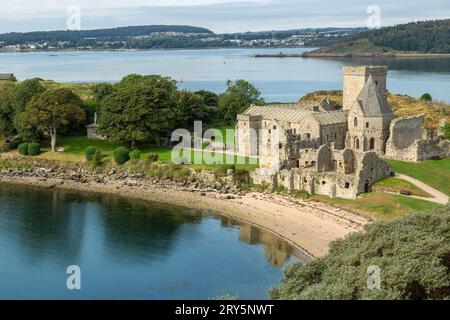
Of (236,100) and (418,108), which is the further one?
(418,108)

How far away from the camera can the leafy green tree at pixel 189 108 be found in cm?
6888

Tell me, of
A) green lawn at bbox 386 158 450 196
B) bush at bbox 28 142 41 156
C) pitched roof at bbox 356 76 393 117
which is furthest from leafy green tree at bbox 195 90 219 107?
green lawn at bbox 386 158 450 196

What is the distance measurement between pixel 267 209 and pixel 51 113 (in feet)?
90.3

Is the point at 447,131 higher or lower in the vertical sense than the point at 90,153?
higher

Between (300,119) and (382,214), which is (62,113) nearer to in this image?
(300,119)

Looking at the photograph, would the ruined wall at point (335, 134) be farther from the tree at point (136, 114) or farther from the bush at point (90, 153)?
the bush at point (90, 153)

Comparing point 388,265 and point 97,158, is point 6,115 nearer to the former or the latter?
point 97,158

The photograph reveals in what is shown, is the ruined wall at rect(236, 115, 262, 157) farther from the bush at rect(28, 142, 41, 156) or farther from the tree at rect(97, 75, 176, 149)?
the bush at rect(28, 142, 41, 156)

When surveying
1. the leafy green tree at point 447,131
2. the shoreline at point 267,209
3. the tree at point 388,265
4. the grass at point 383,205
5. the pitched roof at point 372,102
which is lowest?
the shoreline at point 267,209

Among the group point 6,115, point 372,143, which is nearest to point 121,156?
point 6,115

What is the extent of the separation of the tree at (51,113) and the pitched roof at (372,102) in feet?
91.0

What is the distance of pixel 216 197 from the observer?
50.8 meters

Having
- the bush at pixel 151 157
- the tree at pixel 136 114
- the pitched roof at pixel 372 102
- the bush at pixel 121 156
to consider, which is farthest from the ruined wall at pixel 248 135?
the bush at pixel 121 156
